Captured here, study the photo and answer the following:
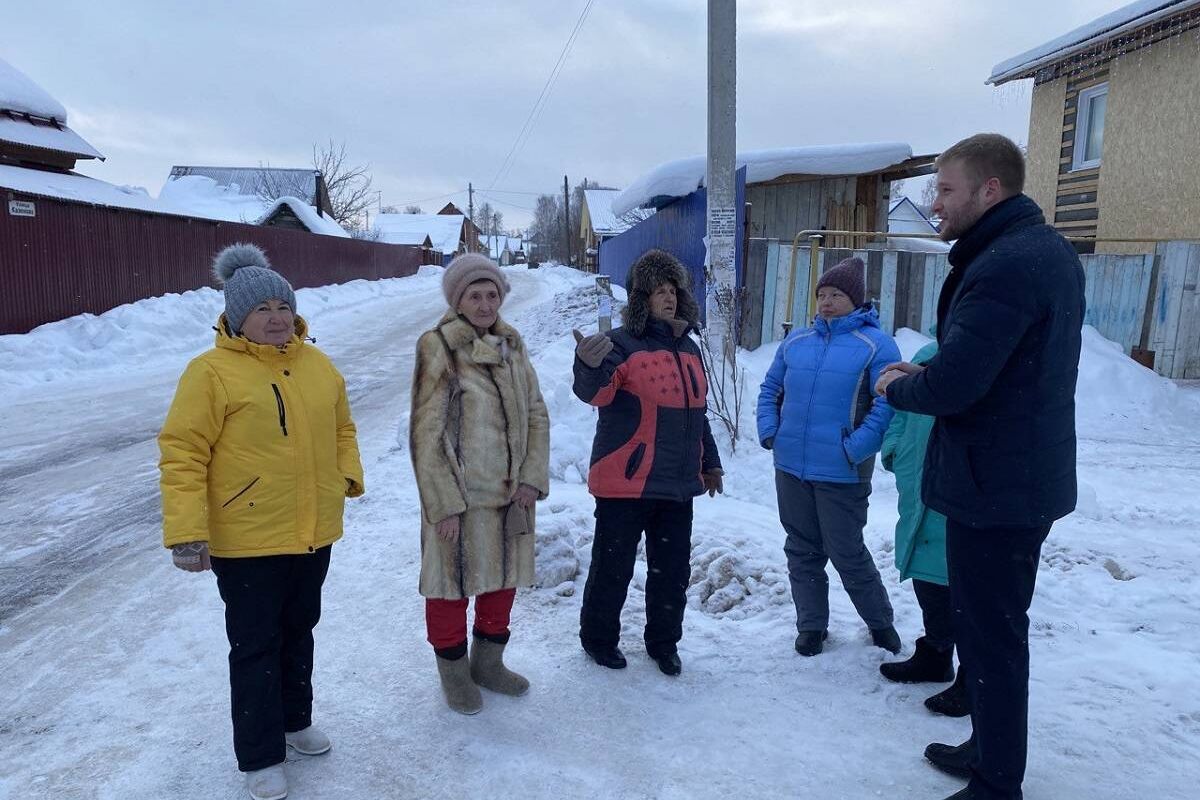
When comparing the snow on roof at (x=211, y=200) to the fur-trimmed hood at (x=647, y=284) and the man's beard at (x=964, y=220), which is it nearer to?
the fur-trimmed hood at (x=647, y=284)

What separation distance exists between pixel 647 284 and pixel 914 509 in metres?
1.45

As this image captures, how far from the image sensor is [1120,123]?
1189cm

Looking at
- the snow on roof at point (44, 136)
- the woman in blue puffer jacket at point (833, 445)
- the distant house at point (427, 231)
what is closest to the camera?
the woman in blue puffer jacket at point (833, 445)

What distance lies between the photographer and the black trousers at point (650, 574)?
10.6 feet

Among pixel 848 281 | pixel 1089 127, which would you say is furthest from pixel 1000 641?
pixel 1089 127

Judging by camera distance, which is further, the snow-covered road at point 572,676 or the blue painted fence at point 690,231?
the blue painted fence at point 690,231

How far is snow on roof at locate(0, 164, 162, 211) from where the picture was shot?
17359 mm

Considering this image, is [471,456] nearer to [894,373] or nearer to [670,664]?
[670,664]

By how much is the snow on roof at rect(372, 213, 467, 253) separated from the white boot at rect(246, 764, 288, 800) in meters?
62.3

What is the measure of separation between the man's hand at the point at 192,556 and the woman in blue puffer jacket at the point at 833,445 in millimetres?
2334

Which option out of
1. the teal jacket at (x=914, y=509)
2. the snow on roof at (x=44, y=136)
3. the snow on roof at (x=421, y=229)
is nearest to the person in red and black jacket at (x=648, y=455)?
the teal jacket at (x=914, y=509)

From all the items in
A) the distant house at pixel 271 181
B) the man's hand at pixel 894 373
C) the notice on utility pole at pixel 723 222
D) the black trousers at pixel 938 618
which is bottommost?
the black trousers at pixel 938 618

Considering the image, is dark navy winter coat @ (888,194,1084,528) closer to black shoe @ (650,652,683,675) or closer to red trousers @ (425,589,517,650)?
black shoe @ (650,652,683,675)

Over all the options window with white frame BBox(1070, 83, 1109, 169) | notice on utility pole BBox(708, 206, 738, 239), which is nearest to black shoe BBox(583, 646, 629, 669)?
notice on utility pole BBox(708, 206, 738, 239)
